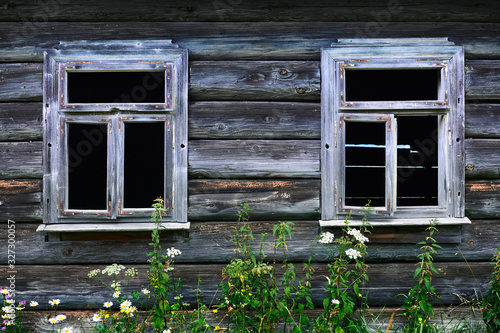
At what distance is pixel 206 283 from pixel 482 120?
2436 mm

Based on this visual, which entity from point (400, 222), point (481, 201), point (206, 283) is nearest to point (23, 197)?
point (206, 283)

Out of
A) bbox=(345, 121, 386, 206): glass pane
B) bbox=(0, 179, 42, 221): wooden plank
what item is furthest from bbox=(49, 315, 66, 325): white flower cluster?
bbox=(345, 121, 386, 206): glass pane

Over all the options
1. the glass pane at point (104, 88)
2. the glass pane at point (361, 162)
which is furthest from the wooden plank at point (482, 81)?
the glass pane at point (104, 88)

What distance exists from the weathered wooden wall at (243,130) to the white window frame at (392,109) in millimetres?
78

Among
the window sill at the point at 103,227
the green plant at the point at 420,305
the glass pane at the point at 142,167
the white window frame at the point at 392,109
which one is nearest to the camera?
the green plant at the point at 420,305

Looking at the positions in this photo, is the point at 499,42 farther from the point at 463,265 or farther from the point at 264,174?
A: the point at 264,174

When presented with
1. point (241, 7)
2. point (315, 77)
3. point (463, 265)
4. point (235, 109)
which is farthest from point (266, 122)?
point (463, 265)

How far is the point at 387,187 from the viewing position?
297cm

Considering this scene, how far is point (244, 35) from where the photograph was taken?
3020mm

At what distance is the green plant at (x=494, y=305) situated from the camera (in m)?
2.77

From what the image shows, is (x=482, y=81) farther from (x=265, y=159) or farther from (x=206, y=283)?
(x=206, y=283)

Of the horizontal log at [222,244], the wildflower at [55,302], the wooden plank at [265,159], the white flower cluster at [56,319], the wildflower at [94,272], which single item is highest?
the wooden plank at [265,159]

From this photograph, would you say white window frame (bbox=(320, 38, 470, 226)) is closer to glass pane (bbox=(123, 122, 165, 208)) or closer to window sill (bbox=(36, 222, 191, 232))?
window sill (bbox=(36, 222, 191, 232))

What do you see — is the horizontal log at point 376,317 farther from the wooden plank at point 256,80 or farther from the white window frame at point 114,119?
the wooden plank at point 256,80
